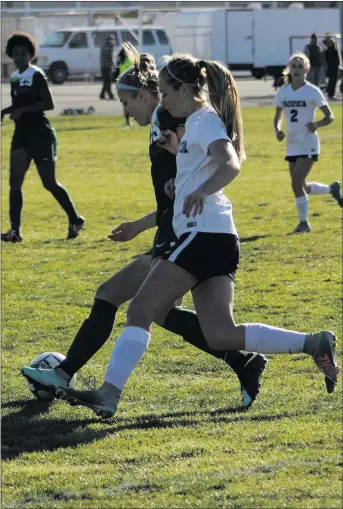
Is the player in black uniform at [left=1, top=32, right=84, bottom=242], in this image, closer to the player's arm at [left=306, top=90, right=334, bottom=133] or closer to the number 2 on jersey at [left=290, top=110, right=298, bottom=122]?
the number 2 on jersey at [left=290, top=110, right=298, bottom=122]

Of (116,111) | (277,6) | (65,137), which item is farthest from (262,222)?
(277,6)

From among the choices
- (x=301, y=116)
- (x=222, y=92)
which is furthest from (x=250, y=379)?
(x=301, y=116)

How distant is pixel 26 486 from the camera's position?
Result: 4.61 m

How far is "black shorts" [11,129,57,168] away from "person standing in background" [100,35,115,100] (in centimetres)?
2182

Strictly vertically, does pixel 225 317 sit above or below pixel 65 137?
above

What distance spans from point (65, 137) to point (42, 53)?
15806mm

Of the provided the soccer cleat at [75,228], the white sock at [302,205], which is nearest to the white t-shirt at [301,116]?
the white sock at [302,205]

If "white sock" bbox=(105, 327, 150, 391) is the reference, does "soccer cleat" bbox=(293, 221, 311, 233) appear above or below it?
below

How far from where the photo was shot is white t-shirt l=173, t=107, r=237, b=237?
5019 mm

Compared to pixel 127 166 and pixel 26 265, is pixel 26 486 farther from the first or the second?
pixel 127 166

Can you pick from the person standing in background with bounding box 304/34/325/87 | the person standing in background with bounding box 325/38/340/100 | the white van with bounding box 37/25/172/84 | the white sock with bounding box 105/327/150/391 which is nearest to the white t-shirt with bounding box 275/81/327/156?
the white sock with bounding box 105/327/150/391

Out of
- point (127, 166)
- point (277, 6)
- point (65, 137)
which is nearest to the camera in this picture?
point (127, 166)

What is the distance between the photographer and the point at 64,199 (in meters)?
12.0

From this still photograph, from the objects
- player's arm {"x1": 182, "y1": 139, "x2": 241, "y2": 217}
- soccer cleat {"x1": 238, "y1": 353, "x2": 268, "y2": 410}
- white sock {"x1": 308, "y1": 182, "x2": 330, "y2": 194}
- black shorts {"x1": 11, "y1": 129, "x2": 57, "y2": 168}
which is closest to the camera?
player's arm {"x1": 182, "y1": 139, "x2": 241, "y2": 217}
